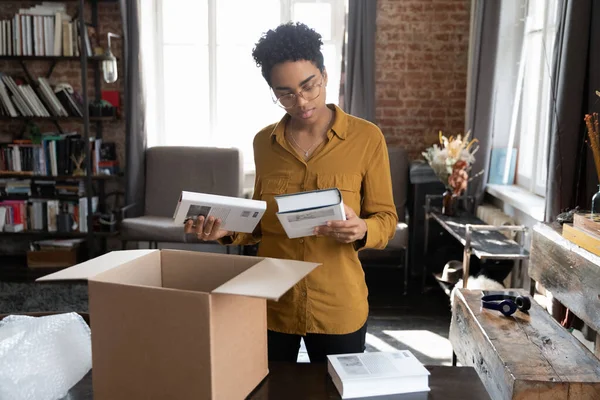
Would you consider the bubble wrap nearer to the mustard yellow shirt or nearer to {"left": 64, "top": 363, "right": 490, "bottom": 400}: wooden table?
{"left": 64, "top": 363, "right": 490, "bottom": 400}: wooden table

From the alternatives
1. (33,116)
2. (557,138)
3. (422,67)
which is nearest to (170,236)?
(33,116)

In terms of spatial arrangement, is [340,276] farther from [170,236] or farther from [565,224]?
[170,236]

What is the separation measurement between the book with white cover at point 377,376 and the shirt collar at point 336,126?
0.61m

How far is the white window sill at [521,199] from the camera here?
124 inches

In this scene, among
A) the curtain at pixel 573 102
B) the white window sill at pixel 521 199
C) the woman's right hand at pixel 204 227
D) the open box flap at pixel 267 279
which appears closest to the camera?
the open box flap at pixel 267 279

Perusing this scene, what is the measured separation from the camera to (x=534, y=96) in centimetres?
373

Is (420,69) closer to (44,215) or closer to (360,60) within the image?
(360,60)

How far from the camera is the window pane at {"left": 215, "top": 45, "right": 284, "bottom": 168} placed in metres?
4.87

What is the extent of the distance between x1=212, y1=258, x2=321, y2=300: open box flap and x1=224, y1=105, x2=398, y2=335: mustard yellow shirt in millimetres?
331

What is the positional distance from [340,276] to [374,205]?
0.21 metres

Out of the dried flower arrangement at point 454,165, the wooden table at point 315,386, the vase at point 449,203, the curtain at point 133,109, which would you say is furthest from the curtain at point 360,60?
the wooden table at point 315,386

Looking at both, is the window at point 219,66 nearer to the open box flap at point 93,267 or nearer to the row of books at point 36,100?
the row of books at point 36,100

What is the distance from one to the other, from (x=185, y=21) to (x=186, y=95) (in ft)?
2.02

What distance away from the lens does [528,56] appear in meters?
3.81
